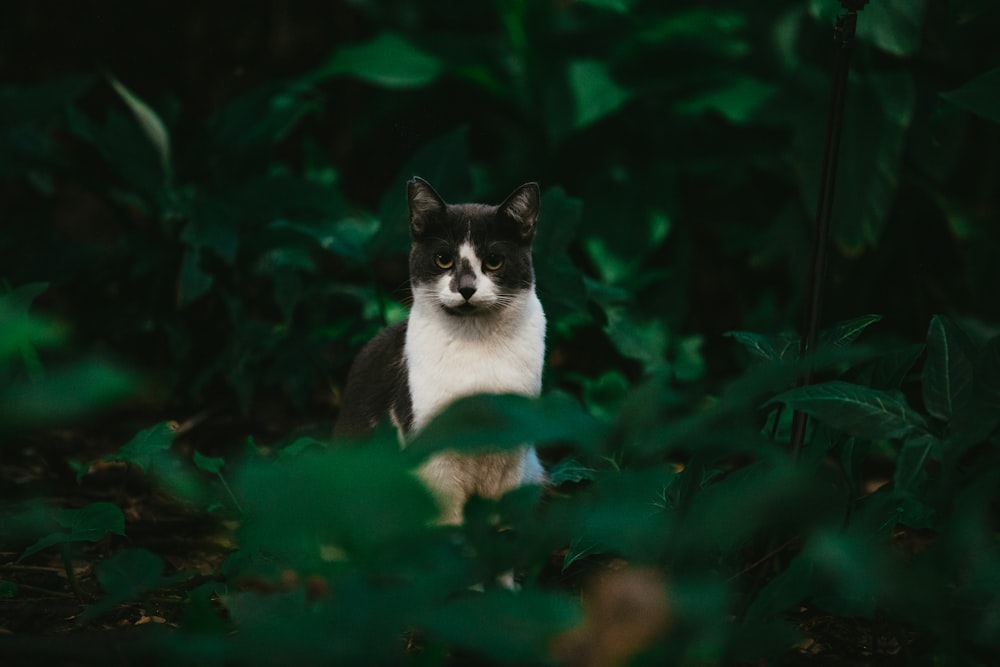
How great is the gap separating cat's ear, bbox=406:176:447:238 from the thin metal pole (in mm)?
808

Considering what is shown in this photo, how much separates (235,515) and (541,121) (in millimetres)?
2123

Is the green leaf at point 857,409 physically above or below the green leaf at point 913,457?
above

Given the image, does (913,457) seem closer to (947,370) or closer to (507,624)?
(947,370)

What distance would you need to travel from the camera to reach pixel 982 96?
1.81 metres

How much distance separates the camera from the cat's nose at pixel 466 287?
2.01 meters

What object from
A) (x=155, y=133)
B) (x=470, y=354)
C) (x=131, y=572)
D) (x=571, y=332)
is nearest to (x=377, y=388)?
(x=470, y=354)

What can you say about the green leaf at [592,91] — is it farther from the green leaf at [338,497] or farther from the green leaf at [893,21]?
the green leaf at [338,497]

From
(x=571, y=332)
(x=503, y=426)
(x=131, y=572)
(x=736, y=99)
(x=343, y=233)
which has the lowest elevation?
(x=571, y=332)

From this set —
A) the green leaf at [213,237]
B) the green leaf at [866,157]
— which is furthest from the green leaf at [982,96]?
the green leaf at [213,237]

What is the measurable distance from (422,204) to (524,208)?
0.22 metres

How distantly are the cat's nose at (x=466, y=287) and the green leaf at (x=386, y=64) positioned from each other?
1.73 metres

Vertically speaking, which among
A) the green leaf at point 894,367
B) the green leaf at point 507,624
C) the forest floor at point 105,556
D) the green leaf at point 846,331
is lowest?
the forest floor at point 105,556

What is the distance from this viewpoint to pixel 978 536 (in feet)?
3.66

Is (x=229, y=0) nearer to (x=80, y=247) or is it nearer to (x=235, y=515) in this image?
(x=80, y=247)
